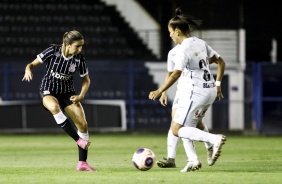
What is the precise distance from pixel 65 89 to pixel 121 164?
68.7 inches

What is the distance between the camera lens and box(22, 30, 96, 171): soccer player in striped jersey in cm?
1123

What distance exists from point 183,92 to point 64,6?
60.5 ft

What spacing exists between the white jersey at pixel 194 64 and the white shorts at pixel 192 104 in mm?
75

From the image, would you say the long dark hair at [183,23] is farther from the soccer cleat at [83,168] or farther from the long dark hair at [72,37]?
the soccer cleat at [83,168]

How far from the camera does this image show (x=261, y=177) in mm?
9930

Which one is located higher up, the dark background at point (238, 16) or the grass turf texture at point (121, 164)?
the dark background at point (238, 16)

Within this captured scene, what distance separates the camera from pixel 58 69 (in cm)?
1135

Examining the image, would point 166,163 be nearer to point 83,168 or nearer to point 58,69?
point 83,168

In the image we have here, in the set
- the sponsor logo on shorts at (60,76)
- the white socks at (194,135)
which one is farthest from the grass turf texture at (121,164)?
the sponsor logo on shorts at (60,76)

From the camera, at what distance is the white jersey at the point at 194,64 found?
10445mm

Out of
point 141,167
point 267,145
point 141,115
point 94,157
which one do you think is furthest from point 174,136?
point 141,115

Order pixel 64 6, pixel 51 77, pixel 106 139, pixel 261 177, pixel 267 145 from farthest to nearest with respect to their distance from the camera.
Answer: pixel 64 6 → pixel 106 139 → pixel 267 145 → pixel 51 77 → pixel 261 177

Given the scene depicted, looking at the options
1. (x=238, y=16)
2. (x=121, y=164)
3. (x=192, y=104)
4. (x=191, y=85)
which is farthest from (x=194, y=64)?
(x=238, y=16)

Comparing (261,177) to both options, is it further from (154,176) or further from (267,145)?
(267,145)
